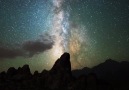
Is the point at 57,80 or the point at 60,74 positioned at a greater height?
the point at 60,74

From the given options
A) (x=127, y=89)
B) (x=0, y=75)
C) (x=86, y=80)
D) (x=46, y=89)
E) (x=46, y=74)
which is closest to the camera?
(x=127, y=89)

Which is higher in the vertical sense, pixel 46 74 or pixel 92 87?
pixel 46 74

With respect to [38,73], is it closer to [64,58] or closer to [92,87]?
[64,58]

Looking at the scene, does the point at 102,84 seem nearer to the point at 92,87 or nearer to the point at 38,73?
the point at 92,87

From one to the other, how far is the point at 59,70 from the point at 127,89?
181ft

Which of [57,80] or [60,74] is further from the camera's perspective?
[60,74]

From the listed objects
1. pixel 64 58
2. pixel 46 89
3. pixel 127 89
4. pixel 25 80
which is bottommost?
pixel 127 89

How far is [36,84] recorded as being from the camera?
578 ft

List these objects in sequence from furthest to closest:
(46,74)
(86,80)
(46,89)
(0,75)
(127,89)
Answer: (0,75) → (46,74) → (46,89) → (86,80) → (127,89)

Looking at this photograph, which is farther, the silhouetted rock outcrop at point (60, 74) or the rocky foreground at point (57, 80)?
the silhouetted rock outcrop at point (60, 74)

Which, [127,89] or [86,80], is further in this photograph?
[86,80]

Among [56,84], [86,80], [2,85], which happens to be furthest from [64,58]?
[2,85]

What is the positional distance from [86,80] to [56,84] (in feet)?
84.3

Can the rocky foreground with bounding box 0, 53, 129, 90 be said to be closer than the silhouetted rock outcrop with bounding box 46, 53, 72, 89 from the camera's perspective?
Yes
